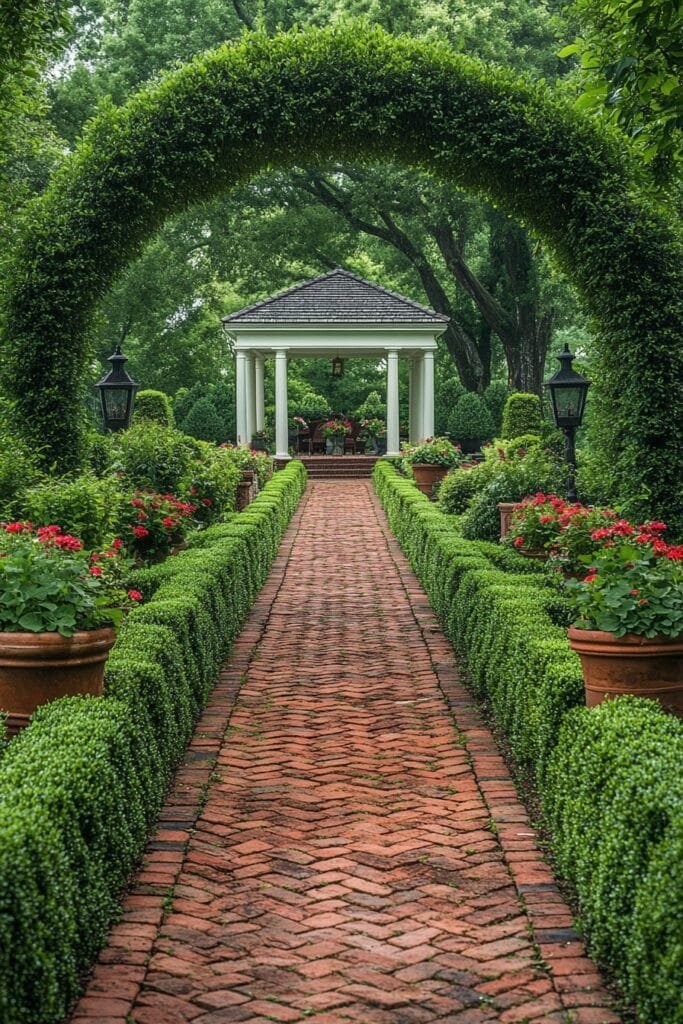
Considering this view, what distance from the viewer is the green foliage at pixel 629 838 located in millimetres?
3557

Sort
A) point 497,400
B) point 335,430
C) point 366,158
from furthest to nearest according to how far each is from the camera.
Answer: point 497,400, point 335,430, point 366,158

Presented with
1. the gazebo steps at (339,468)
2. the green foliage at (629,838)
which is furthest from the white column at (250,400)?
the green foliage at (629,838)

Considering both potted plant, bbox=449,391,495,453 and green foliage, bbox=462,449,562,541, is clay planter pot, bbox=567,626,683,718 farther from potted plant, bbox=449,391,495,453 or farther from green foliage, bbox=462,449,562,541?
potted plant, bbox=449,391,495,453

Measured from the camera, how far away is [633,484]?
33.6ft

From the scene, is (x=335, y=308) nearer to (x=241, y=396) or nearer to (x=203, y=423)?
(x=241, y=396)

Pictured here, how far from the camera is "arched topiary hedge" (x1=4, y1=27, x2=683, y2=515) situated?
1002 cm

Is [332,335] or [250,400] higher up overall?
[332,335]

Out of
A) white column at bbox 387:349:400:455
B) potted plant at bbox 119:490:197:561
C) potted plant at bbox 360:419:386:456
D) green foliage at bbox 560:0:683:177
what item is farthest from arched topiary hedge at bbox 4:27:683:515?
potted plant at bbox 360:419:386:456

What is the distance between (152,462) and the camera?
41.1ft

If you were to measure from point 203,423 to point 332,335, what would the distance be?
15.1ft

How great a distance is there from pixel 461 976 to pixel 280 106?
26.6 feet

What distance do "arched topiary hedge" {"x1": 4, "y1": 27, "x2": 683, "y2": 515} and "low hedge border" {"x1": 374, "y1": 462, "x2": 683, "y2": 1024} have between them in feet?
10.1

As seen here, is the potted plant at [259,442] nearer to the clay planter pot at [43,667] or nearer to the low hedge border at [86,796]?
the low hedge border at [86,796]

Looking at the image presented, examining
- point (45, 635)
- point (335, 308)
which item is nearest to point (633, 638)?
point (45, 635)
